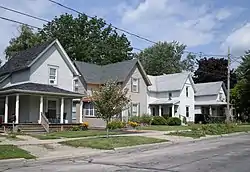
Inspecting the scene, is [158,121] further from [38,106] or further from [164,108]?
[38,106]

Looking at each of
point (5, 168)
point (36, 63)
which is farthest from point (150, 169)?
point (36, 63)

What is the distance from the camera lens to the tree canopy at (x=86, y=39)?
63781 mm

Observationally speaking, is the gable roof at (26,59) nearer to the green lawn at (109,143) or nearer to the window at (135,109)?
the window at (135,109)

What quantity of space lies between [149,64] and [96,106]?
209 feet

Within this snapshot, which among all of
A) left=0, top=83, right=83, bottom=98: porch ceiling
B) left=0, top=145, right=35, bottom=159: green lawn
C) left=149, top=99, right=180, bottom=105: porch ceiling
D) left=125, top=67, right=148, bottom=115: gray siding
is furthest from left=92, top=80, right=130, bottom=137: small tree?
left=149, top=99, right=180, bottom=105: porch ceiling

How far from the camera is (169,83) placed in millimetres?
53625

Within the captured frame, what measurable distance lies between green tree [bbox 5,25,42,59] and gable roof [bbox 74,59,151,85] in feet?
52.1

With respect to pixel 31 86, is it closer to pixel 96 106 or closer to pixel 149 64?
pixel 96 106

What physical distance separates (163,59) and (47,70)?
178ft

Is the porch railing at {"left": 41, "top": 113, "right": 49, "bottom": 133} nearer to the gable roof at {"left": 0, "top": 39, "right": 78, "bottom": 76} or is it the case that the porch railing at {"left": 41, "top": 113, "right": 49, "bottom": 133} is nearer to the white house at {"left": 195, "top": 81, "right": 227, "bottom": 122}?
the gable roof at {"left": 0, "top": 39, "right": 78, "bottom": 76}

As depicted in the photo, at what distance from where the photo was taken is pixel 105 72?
4703 centimetres

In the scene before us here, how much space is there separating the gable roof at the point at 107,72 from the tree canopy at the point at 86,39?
54.6ft

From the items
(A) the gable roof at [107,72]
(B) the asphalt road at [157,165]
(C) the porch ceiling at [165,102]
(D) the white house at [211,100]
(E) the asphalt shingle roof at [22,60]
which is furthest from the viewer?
(D) the white house at [211,100]

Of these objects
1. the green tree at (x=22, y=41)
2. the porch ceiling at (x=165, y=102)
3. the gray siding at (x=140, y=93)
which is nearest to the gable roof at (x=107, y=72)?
the gray siding at (x=140, y=93)
